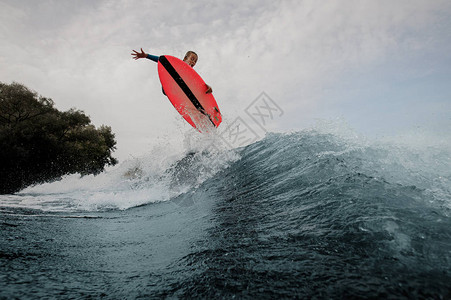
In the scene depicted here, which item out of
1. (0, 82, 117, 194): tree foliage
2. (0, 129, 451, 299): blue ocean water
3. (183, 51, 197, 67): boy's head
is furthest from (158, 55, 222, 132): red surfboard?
(0, 82, 117, 194): tree foliage

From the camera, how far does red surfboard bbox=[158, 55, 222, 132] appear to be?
26.2ft

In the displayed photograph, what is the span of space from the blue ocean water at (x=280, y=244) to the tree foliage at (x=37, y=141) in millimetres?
17635

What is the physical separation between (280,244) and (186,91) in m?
7.09

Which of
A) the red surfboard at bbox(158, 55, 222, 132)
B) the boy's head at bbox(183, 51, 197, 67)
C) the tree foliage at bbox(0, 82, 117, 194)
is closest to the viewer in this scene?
the red surfboard at bbox(158, 55, 222, 132)

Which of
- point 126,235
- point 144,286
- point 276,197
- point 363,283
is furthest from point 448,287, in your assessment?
point 126,235

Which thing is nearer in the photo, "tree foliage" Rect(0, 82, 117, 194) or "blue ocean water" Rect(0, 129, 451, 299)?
"blue ocean water" Rect(0, 129, 451, 299)

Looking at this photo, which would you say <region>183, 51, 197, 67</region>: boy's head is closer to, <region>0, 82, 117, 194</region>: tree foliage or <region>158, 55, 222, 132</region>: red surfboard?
<region>158, 55, 222, 132</region>: red surfboard

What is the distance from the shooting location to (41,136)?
17.7 metres

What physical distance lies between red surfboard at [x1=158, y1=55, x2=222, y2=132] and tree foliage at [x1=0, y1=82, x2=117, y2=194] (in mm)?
14354

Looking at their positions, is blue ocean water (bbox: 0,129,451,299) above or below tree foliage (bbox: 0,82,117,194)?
below

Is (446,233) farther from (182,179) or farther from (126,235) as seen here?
(182,179)

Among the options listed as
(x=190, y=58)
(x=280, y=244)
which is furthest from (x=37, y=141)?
(x=280, y=244)

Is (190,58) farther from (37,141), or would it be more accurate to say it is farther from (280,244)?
(37,141)

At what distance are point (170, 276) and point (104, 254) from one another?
93cm
